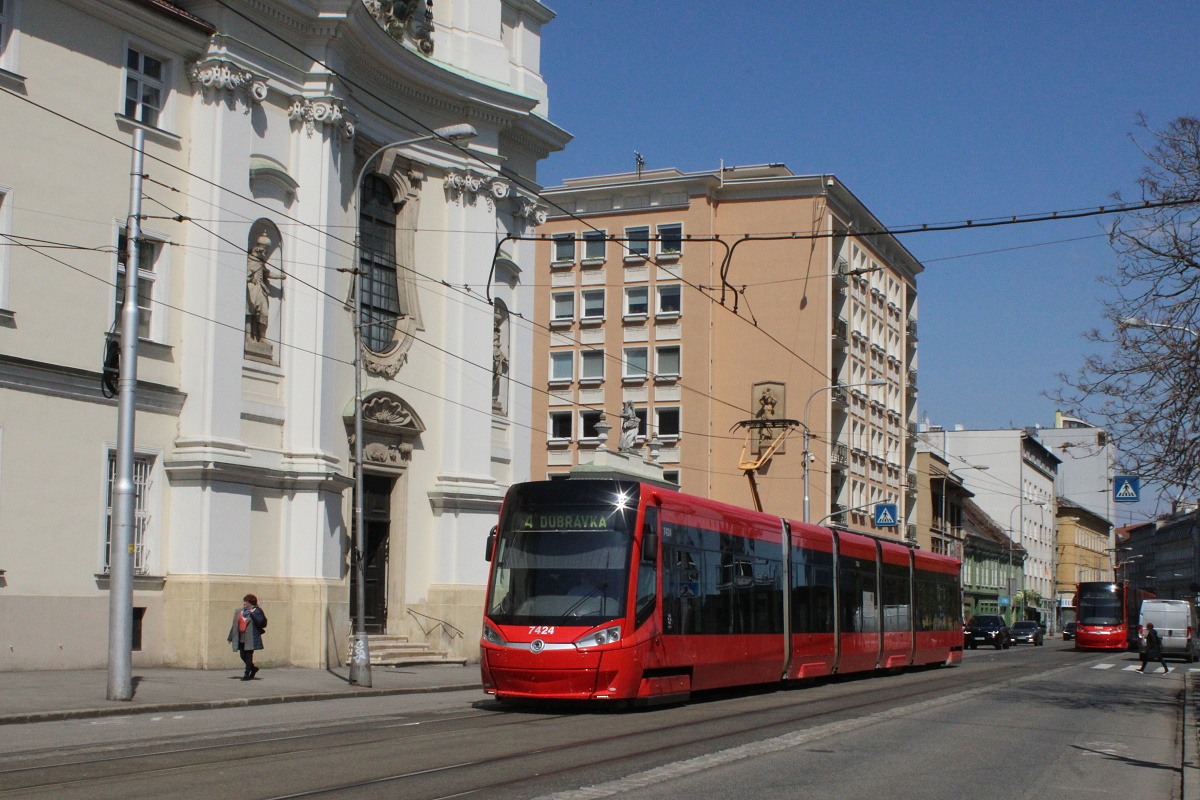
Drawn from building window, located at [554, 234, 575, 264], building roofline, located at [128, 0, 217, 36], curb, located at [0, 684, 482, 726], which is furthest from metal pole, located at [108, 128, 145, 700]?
building window, located at [554, 234, 575, 264]

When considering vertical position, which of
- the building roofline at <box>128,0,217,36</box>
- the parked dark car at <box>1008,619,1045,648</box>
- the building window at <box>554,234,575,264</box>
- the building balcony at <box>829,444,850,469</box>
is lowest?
the parked dark car at <box>1008,619,1045,648</box>

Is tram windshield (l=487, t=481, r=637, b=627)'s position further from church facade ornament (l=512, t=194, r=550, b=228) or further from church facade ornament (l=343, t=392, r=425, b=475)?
church facade ornament (l=512, t=194, r=550, b=228)

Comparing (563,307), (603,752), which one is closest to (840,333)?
(563,307)

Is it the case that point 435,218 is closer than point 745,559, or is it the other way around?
point 745,559

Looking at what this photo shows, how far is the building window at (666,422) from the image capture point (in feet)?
199

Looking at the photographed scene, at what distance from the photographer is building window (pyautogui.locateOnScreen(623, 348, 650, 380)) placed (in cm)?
6141

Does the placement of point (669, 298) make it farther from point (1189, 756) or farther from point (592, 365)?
point (1189, 756)

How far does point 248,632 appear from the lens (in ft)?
73.0

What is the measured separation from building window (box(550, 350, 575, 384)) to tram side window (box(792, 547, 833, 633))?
37616mm

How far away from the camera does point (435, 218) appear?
32.2m

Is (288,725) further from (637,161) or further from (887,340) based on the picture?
(887,340)

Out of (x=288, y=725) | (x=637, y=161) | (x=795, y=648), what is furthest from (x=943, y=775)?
(x=637, y=161)

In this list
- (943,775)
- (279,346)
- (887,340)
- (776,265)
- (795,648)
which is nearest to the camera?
(943,775)

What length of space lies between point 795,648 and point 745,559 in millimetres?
3039
